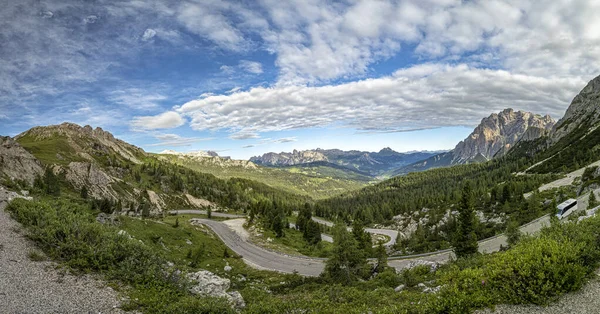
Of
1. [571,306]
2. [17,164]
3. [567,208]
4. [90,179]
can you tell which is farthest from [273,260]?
[90,179]

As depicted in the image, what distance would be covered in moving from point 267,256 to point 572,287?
230ft

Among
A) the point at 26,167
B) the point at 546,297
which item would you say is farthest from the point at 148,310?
the point at 26,167

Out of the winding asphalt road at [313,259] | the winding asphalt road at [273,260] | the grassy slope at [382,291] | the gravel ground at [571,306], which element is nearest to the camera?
the gravel ground at [571,306]

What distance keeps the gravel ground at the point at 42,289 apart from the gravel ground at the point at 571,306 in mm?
19595

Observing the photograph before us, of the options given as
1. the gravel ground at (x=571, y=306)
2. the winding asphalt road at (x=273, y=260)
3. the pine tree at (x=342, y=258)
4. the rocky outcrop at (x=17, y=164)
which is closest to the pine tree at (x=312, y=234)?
the winding asphalt road at (x=273, y=260)

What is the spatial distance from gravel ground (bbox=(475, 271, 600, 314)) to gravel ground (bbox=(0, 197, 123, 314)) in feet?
64.3

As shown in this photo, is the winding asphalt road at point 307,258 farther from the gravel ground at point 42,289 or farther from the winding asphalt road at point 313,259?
the gravel ground at point 42,289

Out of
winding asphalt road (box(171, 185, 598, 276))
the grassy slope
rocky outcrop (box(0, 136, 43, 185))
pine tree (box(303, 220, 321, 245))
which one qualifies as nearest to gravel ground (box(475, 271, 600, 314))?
the grassy slope

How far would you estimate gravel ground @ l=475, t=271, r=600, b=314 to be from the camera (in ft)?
38.9

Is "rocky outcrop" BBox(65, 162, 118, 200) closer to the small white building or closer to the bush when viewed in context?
the bush

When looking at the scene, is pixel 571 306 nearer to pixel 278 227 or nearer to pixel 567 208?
pixel 567 208

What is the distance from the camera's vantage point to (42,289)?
1515 centimetres

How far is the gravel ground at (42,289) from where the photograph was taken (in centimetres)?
1390

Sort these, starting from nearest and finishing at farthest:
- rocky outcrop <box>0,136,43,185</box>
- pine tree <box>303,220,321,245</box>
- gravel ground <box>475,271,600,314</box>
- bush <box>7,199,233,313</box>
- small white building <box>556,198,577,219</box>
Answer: gravel ground <box>475,271,600,314</box>
bush <box>7,199,233,313</box>
small white building <box>556,198,577,219</box>
rocky outcrop <box>0,136,43,185</box>
pine tree <box>303,220,321,245</box>
